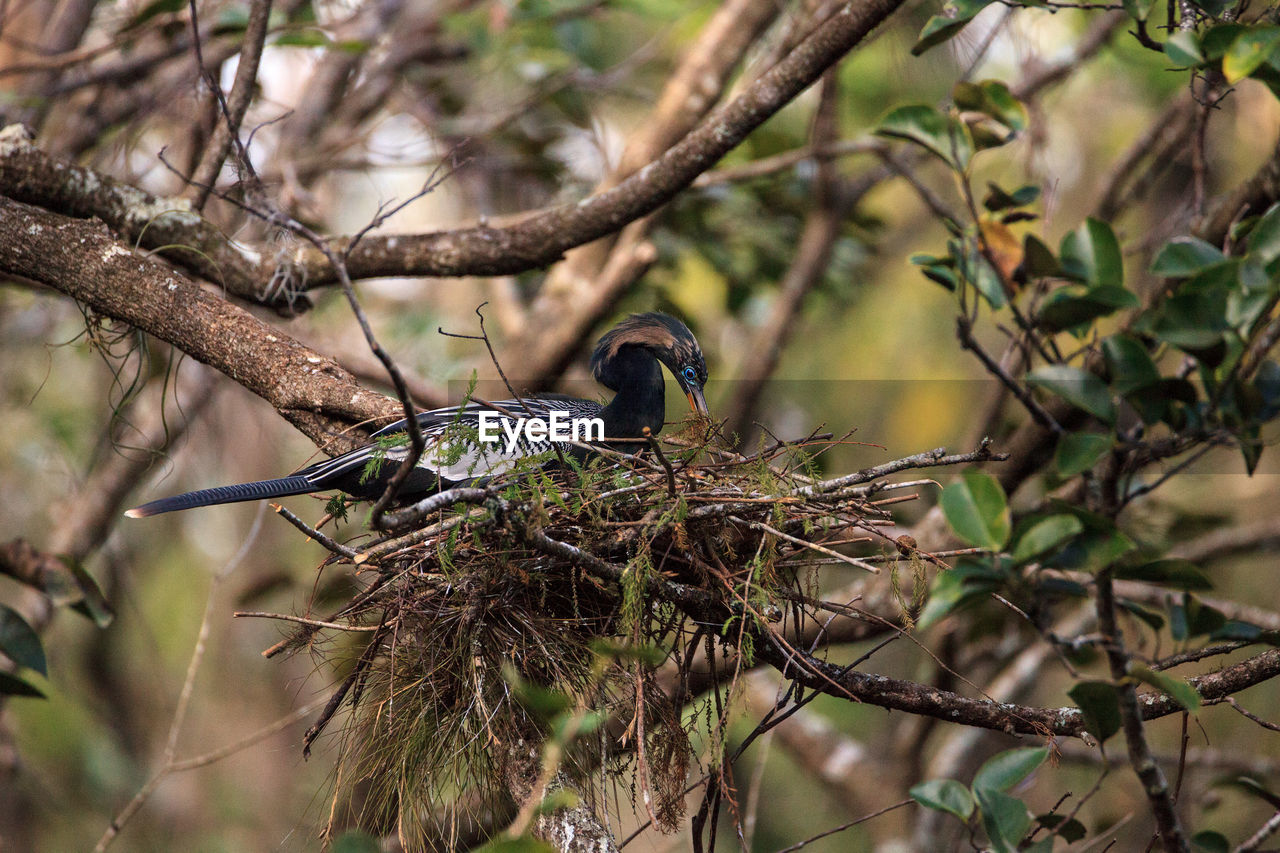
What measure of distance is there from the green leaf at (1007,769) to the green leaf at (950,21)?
5.59ft

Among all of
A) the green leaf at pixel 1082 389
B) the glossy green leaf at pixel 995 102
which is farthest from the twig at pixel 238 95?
the green leaf at pixel 1082 389

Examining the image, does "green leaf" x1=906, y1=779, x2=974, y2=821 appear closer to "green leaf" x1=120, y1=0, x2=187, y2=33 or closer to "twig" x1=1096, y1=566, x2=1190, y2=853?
"twig" x1=1096, y1=566, x2=1190, y2=853

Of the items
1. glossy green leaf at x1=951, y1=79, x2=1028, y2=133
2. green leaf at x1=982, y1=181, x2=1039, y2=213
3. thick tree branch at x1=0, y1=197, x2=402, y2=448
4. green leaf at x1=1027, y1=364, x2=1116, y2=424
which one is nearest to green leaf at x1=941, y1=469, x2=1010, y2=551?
green leaf at x1=1027, y1=364, x2=1116, y2=424

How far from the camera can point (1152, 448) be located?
165 cm

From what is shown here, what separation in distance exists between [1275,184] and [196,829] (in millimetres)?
11892

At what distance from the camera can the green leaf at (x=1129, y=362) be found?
1.71m

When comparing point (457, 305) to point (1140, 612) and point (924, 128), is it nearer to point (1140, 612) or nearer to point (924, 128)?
point (924, 128)

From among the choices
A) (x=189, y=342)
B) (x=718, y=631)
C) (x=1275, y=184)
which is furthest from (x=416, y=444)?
(x=1275, y=184)

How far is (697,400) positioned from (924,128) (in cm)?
201

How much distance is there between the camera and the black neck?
12.4 ft

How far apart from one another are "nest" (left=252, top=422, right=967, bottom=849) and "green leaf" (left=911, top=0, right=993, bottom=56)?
3.52ft

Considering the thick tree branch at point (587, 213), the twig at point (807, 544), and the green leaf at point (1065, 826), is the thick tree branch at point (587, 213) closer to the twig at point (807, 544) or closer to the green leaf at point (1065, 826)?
the twig at point (807, 544)

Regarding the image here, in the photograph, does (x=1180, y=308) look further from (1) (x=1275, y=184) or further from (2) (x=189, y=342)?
(2) (x=189, y=342)

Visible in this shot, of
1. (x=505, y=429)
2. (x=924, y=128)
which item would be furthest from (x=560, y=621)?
(x=924, y=128)
